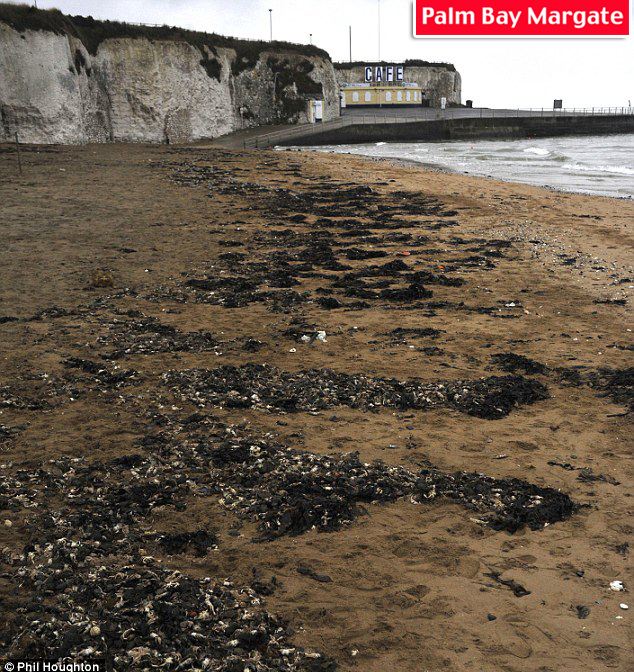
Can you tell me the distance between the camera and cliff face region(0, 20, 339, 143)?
36906mm

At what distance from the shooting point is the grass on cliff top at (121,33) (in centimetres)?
3778

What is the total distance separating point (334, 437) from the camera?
657 centimetres

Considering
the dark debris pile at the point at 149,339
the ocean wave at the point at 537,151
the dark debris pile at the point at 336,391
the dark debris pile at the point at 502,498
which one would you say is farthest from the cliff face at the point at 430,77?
the dark debris pile at the point at 502,498

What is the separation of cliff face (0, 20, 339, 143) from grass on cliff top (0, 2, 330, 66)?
0.31 metres

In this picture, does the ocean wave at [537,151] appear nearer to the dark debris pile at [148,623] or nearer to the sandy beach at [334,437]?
the sandy beach at [334,437]

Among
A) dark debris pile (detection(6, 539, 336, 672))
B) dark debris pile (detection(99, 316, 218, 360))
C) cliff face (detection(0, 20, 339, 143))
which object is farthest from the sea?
dark debris pile (detection(6, 539, 336, 672))

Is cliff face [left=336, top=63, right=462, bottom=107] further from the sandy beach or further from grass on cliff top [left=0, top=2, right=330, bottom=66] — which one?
the sandy beach

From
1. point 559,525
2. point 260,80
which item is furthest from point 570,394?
point 260,80

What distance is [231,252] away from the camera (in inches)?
562

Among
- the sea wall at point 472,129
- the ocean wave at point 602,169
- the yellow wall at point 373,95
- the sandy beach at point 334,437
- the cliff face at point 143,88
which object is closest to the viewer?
the sandy beach at point 334,437

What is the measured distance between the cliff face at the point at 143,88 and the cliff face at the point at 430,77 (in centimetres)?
3217

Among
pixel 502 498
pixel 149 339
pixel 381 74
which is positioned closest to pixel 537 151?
pixel 381 74

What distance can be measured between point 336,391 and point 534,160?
44.3 m

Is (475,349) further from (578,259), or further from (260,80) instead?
(260,80)
